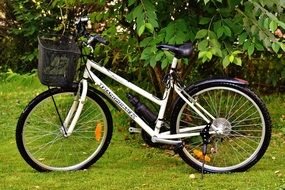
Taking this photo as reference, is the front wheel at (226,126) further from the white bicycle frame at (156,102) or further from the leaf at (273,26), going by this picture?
the leaf at (273,26)

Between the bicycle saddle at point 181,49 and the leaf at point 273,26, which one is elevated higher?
the leaf at point 273,26

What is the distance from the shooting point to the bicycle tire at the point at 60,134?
4.91 metres

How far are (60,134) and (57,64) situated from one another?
685 millimetres

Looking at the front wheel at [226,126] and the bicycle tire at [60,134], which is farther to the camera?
the bicycle tire at [60,134]

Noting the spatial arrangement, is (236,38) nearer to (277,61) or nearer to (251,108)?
(251,108)

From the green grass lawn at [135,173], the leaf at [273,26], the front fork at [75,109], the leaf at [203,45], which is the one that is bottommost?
the green grass lawn at [135,173]

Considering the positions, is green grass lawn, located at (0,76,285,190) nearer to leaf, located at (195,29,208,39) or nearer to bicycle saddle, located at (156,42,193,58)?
bicycle saddle, located at (156,42,193,58)

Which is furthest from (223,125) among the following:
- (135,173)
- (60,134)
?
(60,134)

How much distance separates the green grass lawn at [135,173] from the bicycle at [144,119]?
0.13 m

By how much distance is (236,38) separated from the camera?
4.89 meters

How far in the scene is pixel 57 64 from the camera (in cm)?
464

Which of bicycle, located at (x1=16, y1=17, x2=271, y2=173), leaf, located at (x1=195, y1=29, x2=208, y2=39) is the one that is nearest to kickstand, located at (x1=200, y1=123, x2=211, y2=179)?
bicycle, located at (x1=16, y1=17, x2=271, y2=173)

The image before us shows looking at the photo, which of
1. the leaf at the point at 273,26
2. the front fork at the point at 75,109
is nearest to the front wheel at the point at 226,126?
the leaf at the point at 273,26

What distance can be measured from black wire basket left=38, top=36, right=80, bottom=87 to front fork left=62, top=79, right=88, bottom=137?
15cm
